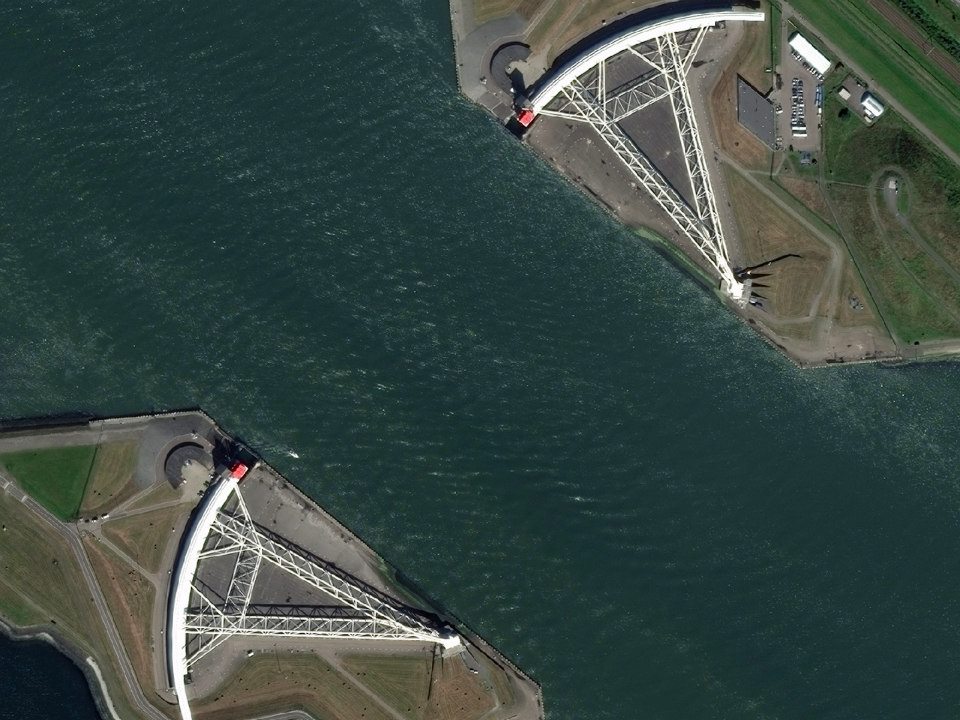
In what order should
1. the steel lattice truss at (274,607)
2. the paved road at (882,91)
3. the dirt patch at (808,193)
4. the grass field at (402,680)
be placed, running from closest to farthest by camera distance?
1. the steel lattice truss at (274,607)
2. the grass field at (402,680)
3. the dirt patch at (808,193)
4. the paved road at (882,91)

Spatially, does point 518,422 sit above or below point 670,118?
below

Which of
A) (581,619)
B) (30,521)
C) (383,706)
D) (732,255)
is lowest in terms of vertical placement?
(383,706)

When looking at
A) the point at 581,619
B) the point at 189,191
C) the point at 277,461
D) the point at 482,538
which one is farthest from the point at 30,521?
the point at 581,619

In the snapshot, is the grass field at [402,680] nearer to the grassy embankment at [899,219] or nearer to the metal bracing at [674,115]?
the metal bracing at [674,115]

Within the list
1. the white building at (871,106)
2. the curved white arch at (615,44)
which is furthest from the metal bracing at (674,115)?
the white building at (871,106)

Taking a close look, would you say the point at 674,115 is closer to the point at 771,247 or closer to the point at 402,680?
the point at 771,247

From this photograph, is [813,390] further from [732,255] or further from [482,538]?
[482,538]
